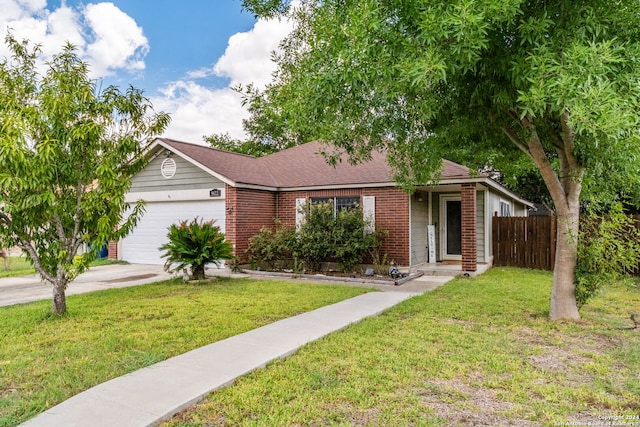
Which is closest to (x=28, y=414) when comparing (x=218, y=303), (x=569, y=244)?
(x=218, y=303)

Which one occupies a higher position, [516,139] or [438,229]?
[516,139]

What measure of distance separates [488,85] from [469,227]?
19.7ft

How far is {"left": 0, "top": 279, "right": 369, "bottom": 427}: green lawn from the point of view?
376cm

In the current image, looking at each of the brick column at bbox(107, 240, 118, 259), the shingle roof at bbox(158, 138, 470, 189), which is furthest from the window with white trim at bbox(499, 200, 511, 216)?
the brick column at bbox(107, 240, 118, 259)

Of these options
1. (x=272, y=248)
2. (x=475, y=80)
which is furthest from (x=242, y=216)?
(x=475, y=80)

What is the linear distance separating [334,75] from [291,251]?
724 centimetres

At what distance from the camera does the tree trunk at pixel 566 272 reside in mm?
5965

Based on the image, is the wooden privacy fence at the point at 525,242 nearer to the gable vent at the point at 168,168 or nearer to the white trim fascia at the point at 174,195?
the white trim fascia at the point at 174,195

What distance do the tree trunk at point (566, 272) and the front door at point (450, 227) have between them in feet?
25.9

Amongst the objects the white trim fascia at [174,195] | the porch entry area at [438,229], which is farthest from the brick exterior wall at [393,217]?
the white trim fascia at [174,195]

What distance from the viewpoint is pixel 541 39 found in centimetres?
462

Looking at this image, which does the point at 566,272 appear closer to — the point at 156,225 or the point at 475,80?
the point at 475,80

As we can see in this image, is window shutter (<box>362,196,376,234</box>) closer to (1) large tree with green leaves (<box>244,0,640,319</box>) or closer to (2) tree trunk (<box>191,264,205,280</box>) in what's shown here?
(1) large tree with green leaves (<box>244,0,640,319</box>)

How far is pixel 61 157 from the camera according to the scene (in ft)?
19.8
